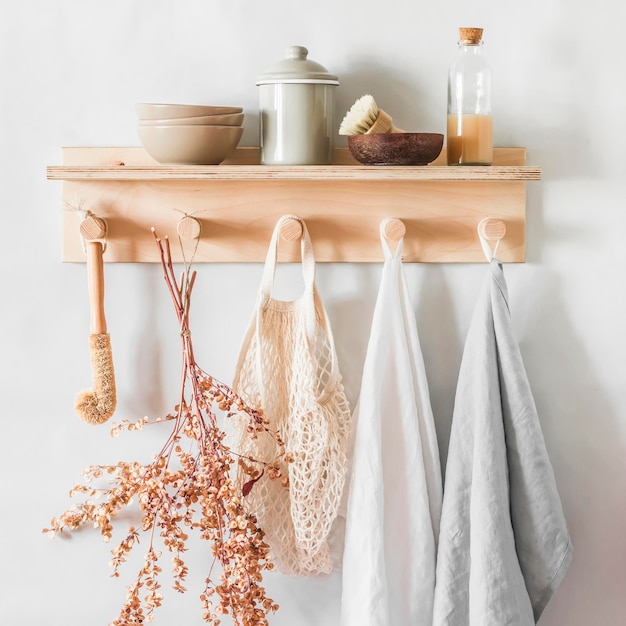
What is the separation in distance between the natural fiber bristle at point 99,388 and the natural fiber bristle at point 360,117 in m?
0.44

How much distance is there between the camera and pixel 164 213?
1068 mm

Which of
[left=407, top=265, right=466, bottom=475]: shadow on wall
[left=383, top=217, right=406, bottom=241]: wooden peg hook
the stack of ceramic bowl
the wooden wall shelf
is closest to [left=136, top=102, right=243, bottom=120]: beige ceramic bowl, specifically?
the stack of ceramic bowl

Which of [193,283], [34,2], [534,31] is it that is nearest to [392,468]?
[193,283]

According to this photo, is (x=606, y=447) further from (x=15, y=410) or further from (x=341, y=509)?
(x=15, y=410)

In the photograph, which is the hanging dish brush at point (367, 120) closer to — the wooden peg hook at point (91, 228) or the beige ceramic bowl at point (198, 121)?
the beige ceramic bowl at point (198, 121)

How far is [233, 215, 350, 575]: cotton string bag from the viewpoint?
101 cm

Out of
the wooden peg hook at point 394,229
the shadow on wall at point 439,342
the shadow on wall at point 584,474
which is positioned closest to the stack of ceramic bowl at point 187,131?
the wooden peg hook at point 394,229

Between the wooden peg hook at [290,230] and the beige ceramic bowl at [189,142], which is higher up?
the beige ceramic bowl at [189,142]

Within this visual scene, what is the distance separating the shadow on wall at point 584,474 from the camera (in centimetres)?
111

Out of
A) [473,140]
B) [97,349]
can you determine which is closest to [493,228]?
[473,140]

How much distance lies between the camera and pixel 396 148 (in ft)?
3.12

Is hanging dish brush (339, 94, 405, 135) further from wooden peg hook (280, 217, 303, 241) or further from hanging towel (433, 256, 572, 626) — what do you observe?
hanging towel (433, 256, 572, 626)

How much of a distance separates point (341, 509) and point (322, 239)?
0.38 m

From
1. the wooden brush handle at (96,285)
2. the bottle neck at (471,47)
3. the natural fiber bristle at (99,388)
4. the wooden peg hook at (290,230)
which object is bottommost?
the natural fiber bristle at (99,388)
